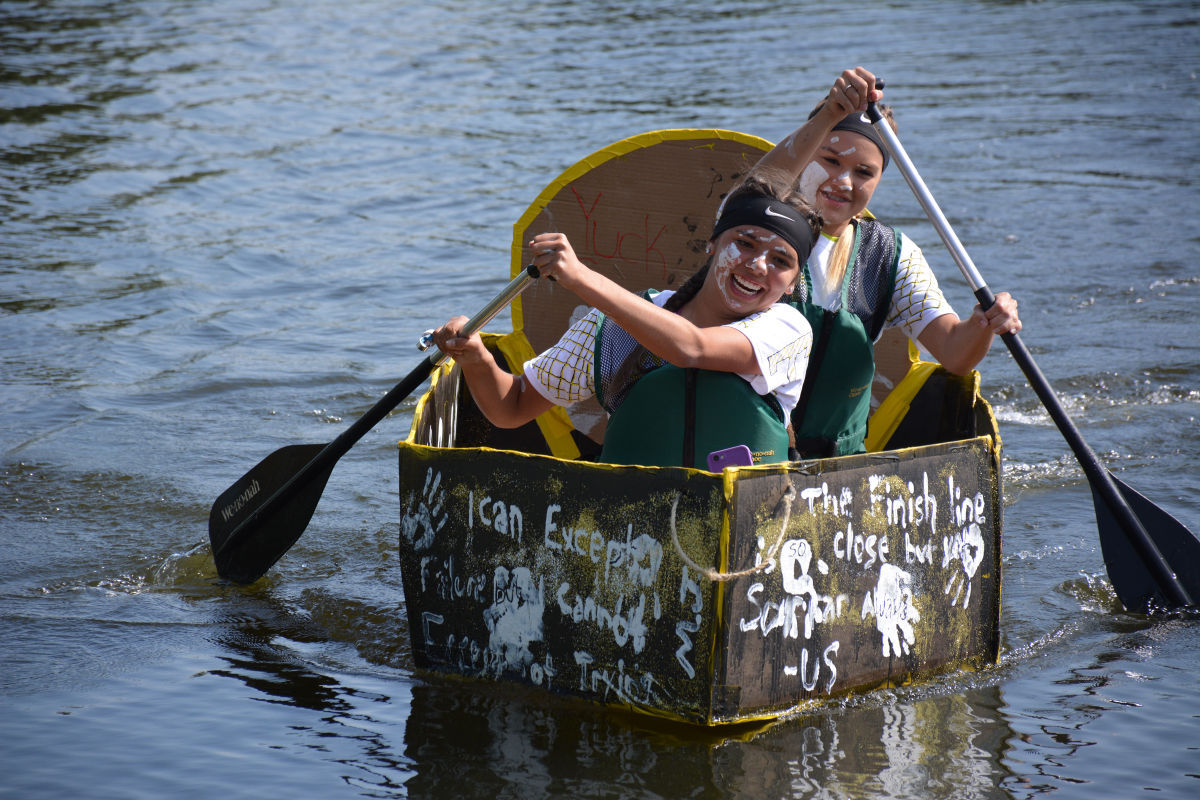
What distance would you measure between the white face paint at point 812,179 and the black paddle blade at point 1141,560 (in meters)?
1.33

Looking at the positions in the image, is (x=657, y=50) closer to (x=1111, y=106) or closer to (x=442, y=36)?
(x=442, y=36)

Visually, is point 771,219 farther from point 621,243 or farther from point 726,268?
point 621,243

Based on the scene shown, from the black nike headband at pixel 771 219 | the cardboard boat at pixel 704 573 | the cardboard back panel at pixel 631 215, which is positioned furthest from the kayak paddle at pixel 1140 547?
the black nike headband at pixel 771 219

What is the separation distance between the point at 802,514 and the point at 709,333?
0.49 meters

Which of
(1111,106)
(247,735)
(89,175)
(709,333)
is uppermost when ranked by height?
(1111,106)

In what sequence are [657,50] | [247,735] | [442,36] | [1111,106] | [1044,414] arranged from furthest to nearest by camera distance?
[442,36] < [657,50] < [1111,106] < [1044,414] < [247,735]

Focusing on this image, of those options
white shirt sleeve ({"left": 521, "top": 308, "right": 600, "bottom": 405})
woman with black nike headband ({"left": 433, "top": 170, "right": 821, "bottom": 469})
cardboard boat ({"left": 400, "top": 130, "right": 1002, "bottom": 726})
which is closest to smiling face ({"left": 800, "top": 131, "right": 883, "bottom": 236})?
woman with black nike headband ({"left": 433, "top": 170, "right": 821, "bottom": 469})

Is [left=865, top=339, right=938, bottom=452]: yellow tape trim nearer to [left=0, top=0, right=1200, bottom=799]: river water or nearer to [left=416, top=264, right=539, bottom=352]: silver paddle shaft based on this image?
[left=0, top=0, right=1200, bottom=799]: river water

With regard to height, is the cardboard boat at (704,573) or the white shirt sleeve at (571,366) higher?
the white shirt sleeve at (571,366)

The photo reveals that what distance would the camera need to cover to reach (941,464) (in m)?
3.42

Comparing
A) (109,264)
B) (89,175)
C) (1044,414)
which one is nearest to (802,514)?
(1044,414)

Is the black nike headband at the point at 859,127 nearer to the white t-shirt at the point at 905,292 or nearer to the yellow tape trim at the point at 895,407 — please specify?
the white t-shirt at the point at 905,292

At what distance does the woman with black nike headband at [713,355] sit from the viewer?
323 cm

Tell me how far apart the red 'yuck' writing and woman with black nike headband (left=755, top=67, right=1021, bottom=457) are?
2.79 ft
